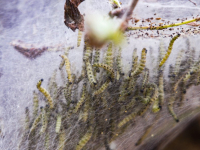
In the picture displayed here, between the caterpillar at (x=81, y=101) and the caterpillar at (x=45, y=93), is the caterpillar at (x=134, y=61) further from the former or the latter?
the caterpillar at (x=45, y=93)

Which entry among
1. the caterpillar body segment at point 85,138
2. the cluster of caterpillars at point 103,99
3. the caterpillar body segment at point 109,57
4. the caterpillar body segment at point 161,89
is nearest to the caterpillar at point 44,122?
the cluster of caterpillars at point 103,99

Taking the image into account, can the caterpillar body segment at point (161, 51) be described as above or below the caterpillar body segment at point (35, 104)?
above

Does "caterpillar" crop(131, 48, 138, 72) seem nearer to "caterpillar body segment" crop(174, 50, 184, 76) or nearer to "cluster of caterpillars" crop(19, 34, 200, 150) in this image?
"cluster of caterpillars" crop(19, 34, 200, 150)

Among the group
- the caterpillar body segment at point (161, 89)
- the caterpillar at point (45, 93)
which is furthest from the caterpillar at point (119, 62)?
the caterpillar at point (45, 93)

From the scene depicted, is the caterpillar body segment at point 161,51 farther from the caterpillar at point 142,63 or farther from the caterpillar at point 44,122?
the caterpillar at point 44,122

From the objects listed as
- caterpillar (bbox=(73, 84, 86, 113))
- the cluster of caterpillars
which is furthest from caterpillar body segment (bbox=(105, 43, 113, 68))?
caterpillar (bbox=(73, 84, 86, 113))

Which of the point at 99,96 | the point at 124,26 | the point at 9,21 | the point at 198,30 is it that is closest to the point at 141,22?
the point at 124,26

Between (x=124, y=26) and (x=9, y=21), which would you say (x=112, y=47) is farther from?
(x=9, y=21)

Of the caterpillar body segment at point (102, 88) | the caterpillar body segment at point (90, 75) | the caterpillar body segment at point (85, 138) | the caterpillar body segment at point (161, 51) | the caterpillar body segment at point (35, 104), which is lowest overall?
the caterpillar body segment at point (85, 138)
